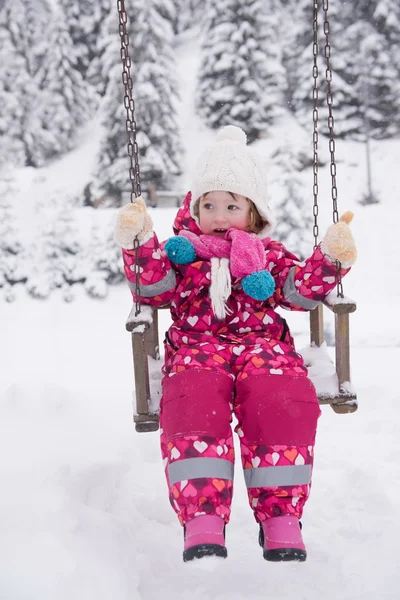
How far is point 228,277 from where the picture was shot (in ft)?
7.45

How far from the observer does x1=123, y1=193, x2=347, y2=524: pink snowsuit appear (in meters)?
1.74

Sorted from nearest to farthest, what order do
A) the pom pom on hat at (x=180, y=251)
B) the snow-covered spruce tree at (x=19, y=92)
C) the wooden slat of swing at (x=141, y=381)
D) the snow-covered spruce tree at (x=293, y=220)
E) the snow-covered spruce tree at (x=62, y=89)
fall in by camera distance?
1. the wooden slat of swing at (x=141, y=381)
2. the pom pom on hat at (x=180, y=251)
3. the snow-covered spruce tree at (x=293, y=220)
4. the snow-covered spruce tree at (x=19, y=92)
5. the snow-covered spruce tree at (x=62, y=89)

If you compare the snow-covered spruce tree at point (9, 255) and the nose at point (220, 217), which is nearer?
the nose at point (220, 217)

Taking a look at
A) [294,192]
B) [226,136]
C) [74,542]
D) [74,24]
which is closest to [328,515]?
[74,542]

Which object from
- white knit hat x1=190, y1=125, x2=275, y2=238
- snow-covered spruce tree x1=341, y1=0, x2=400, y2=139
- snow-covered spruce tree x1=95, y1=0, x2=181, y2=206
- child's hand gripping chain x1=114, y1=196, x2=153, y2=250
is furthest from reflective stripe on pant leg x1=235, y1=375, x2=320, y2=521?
snow-covered spruce tree x1=341, y1=0, x2=400, y2=139

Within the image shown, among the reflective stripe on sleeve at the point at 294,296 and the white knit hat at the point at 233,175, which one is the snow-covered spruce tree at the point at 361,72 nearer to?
the white knit hat at the point at 233,175

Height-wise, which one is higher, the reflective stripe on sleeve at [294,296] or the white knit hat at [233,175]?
the white knit hat at [233,175]

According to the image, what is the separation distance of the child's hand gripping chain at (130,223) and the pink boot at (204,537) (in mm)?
922

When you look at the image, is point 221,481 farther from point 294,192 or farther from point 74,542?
point 294,192

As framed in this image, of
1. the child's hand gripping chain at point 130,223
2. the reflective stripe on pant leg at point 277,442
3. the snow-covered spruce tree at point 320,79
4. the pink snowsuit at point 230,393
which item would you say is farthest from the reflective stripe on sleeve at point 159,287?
the snow-covered spruce tree at point 320,79

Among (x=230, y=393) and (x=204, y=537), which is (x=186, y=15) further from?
(x=204, y=537)

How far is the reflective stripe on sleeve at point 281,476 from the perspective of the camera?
1.76 meters

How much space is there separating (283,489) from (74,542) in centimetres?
95

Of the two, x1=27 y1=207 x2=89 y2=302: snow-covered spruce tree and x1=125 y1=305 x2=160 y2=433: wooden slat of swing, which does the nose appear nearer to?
x1=125 y1=305 x2=160 y2=433: wooden slat of swing
